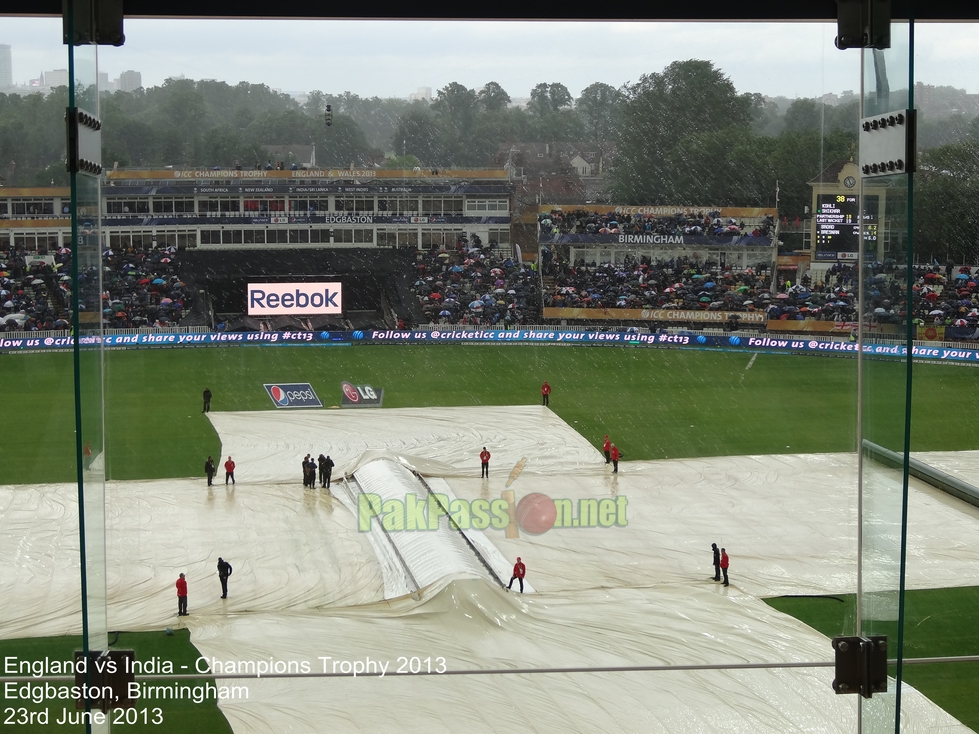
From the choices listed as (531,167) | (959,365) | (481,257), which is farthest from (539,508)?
(959,365)

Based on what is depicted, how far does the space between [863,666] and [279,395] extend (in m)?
8.53

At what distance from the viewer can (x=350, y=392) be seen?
9.62m

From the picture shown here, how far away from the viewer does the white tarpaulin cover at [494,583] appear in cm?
381

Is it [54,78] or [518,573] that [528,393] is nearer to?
[518,573]

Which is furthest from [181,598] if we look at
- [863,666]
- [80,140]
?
[863,666]

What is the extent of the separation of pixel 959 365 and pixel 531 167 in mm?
6049

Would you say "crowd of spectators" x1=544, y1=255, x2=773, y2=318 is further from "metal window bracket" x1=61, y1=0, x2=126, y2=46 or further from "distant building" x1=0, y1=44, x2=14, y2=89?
"metal window bracket" x1=61, y1=0, x2=126, y2=46

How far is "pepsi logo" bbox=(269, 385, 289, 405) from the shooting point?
9.33 meters

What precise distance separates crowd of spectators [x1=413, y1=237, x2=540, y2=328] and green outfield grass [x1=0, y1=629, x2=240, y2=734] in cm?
340

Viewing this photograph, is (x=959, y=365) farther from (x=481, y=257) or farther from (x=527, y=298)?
(x=481, y=257)

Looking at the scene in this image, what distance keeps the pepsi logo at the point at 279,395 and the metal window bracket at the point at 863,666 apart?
27.0 feet

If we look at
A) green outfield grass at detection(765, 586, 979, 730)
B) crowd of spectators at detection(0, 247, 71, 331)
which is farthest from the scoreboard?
crowd of spectators at detection(0, 247, 71, 331)

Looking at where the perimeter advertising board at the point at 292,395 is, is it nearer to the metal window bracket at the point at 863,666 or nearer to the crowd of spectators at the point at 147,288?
the crowd of spectators at the point at 147,288

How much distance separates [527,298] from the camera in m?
9.73
